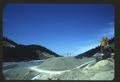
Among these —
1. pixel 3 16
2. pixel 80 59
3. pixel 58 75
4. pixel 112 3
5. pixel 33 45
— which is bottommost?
pixel 58 75

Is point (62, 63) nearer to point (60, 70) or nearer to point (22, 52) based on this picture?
point (60, 70)

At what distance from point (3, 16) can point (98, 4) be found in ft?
2.99

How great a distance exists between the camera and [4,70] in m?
1.67

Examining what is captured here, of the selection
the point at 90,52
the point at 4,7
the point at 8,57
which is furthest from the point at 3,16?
the point at 90,52

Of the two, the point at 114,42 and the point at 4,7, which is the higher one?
the point at 4,7

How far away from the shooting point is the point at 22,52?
5.78 feet

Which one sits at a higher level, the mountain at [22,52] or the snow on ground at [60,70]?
the mountain at [22,52]

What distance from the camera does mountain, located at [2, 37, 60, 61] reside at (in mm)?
1686

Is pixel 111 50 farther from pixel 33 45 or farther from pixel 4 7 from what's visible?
pixel 4 7

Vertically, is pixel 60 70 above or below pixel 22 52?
below

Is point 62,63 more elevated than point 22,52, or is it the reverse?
point 22,52

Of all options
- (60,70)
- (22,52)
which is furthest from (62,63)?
(22,52)

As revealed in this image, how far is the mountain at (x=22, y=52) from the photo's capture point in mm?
1686

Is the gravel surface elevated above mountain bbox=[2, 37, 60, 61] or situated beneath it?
situated beneath
